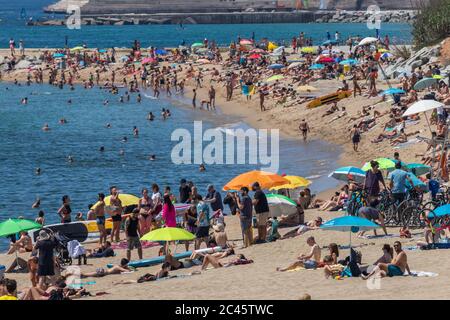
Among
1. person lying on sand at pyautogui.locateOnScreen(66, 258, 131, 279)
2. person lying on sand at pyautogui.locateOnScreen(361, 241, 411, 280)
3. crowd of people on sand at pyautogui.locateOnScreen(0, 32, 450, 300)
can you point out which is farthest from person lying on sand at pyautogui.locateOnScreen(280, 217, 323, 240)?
person lying on sand at pyautogui.locateOnScreen(361, 241, 411, 280)

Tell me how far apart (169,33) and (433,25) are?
301ft

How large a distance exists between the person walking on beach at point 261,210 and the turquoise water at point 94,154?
7574 millimetres

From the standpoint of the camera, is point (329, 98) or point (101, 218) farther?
point (329, 98)

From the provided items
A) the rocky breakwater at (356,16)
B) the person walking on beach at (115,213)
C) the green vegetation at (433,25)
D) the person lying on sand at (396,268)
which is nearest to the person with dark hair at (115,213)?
the person walking on beach at (115,213)

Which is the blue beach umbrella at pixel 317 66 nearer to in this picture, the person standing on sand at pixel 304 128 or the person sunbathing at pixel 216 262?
the person standing on sand at pixel 304 128

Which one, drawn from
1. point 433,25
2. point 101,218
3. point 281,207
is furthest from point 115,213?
point 433,25

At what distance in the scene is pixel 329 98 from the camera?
→ 47969mm

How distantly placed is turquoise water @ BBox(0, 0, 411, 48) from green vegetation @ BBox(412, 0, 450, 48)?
183 feet

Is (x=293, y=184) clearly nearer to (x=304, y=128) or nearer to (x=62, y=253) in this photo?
(x=62, y=253)

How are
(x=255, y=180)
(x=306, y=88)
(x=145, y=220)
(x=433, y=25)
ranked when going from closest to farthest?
(x=145, y=220) < (x=255, y=180) < (x=306, y=88) < (x=433, y=25)

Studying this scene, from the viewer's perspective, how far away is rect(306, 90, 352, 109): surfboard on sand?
4778 cm

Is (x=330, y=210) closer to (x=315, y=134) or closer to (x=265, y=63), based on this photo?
(x=315, y=134)

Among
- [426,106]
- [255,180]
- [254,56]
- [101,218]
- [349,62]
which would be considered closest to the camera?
[101,218]

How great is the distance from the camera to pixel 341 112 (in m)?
45.1
